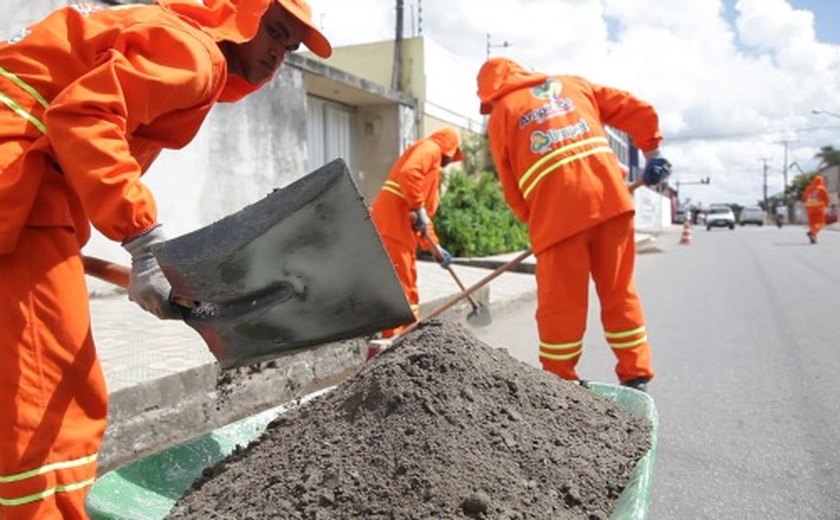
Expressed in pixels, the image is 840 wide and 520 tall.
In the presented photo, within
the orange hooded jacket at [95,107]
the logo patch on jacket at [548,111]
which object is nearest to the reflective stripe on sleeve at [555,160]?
the logo patch on jacket at [548,111]

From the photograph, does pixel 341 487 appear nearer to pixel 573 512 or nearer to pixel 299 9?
pixel 573 512

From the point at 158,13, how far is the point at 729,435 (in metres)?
3.22

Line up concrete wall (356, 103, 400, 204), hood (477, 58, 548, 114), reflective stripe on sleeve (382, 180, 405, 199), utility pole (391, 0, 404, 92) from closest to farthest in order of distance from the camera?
hood (477, 58, 548, 114) < reflective stripe on sleeve (382, 180, 405, 199) < concrete wall (356, 103, 400, 204) < utility pole (391, 0, 404, 92)

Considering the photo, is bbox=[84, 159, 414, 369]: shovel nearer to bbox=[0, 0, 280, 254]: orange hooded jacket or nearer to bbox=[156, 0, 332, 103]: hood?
bbox=[0, 0, 280, 254]: orange hooded jacket

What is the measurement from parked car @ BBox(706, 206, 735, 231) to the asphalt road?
34.2 m

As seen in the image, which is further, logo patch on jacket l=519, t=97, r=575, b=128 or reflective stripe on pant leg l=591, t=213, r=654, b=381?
logo patch on jacket l=519, t=97, r=575, b=128

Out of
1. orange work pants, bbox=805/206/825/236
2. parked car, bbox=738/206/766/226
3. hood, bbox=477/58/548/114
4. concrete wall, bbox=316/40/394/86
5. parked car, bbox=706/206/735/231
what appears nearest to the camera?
hood, bbox=477/58/548/114

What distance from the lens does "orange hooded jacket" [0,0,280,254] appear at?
1730 mm

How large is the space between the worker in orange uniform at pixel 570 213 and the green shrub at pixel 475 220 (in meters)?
9.40

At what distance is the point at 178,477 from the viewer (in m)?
1.84

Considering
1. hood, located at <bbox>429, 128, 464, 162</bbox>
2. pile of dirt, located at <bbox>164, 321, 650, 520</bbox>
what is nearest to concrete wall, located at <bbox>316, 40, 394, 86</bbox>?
hood, located at <bbox>429, 128, 464, 162</bbox>

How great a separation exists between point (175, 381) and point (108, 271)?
188 cm

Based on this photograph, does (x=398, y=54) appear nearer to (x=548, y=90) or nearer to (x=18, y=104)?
(x=548, y=90)

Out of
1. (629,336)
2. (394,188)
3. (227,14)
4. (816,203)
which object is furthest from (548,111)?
(816,203)
